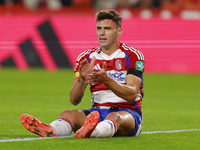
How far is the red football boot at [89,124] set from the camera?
19.8ft

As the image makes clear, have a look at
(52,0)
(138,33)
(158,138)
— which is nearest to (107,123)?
(158,138)

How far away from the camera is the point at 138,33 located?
2259 centimetres

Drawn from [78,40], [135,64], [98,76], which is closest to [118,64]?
[135,64]

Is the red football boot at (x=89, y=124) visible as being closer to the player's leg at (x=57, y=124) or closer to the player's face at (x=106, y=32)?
the player's leg at (x=57, y=124)

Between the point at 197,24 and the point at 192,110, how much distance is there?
1183 cm

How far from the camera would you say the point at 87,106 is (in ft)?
38.6

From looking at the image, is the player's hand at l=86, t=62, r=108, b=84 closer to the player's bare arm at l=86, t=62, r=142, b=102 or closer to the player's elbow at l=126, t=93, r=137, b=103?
the player's bare arm at l=86, t=62, r=142, b=102

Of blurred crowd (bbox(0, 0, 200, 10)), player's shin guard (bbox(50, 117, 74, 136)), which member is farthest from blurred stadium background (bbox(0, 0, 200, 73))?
player's shin guard (bbox(50, 117, 74, 136))

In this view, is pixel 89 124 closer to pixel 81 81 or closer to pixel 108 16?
pixel 81 81

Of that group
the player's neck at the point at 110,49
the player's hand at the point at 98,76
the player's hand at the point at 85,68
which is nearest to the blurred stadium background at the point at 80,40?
the player's neck at the point at 110,49

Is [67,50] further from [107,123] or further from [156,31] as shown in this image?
[107,123]

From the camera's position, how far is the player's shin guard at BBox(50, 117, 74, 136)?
638cm

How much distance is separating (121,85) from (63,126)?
2.74 ft

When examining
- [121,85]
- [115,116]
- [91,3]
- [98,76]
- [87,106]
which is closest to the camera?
[98,76]
